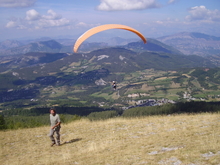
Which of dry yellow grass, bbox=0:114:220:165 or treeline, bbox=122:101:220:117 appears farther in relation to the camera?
treeline, bbox=122:101:220:117

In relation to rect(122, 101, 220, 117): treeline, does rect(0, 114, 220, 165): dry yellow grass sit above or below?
above

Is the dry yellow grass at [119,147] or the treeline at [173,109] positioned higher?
the dry yellow grass at [119,147]

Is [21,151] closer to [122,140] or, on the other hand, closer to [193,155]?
[122,140]

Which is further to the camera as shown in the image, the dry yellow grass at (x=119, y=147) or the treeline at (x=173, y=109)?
the treeline at (x=173, y=109)

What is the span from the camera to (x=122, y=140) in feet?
38.1

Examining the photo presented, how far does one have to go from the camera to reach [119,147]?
10.2m

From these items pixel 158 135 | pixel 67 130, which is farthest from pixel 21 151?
pixel 158 135

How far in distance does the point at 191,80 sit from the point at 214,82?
47.3 ft

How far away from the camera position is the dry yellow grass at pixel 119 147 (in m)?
7.81

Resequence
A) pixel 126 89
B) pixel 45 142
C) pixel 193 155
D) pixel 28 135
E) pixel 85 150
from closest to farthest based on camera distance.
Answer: pixel 193 155
pixel 85 150
pixel 45 142
pixel 28 135
pixel 126 89

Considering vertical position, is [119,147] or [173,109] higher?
[119,147]

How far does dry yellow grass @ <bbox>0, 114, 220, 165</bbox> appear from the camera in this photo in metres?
7.81

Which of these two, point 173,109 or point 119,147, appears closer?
Answer: point 119,147

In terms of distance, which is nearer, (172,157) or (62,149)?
(172,157)
